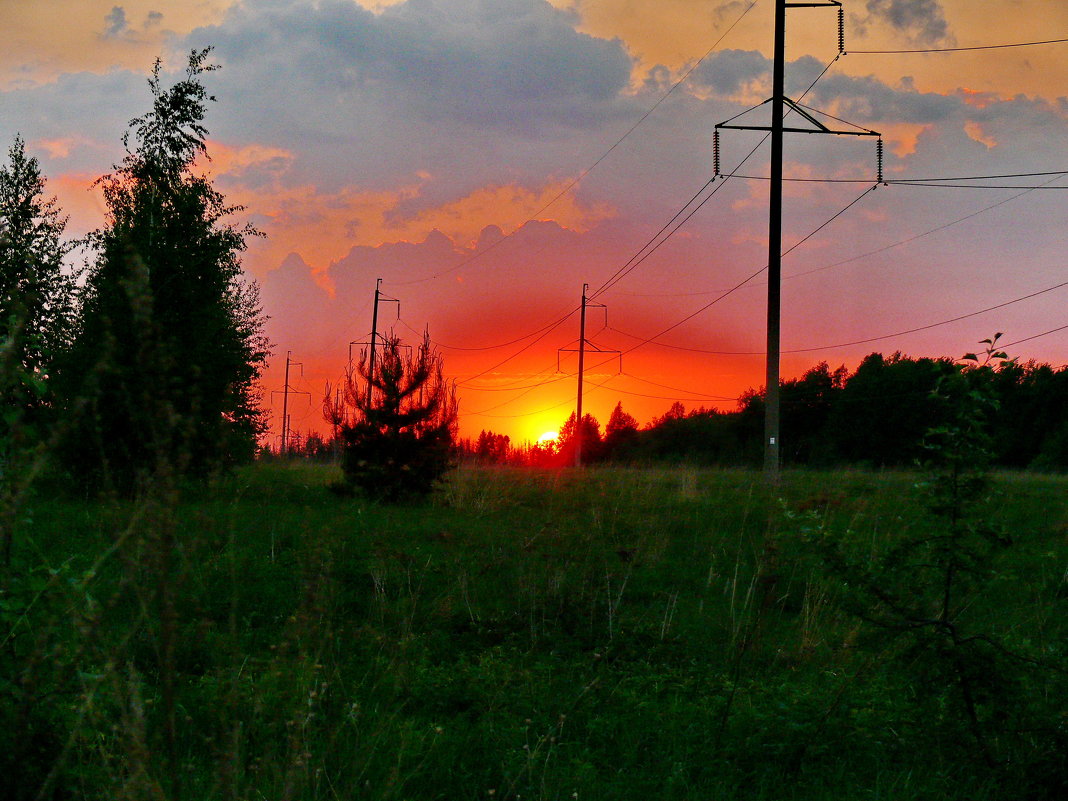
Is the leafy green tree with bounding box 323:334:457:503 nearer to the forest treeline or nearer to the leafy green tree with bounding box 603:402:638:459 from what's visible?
the forest treeline

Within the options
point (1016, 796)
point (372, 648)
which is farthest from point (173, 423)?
point (372, 648)

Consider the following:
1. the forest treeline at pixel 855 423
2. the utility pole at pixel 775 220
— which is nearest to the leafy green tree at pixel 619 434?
the forest treeline at pixel 855 423

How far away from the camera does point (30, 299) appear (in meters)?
2.56

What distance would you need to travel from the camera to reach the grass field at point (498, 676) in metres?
3.06

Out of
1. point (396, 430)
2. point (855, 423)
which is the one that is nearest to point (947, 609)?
point (396, 430)

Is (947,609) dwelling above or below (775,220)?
below

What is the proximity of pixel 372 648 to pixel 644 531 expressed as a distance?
20.2 ft

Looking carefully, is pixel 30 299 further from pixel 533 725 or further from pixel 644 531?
pixel 644 531

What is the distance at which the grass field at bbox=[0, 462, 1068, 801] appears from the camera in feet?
10.0

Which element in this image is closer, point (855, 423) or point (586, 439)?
point (855, 423)

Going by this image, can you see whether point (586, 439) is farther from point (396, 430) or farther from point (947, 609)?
point (947, 609)

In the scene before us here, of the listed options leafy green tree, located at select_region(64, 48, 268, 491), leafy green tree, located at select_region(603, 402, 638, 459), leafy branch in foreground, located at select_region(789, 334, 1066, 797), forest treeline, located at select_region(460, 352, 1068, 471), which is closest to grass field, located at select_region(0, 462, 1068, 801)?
leafy branch in foreground, located at select_region(789, 334, 1066, 797)

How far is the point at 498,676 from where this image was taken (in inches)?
230

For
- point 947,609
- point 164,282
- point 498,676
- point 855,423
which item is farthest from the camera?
point 855,423
